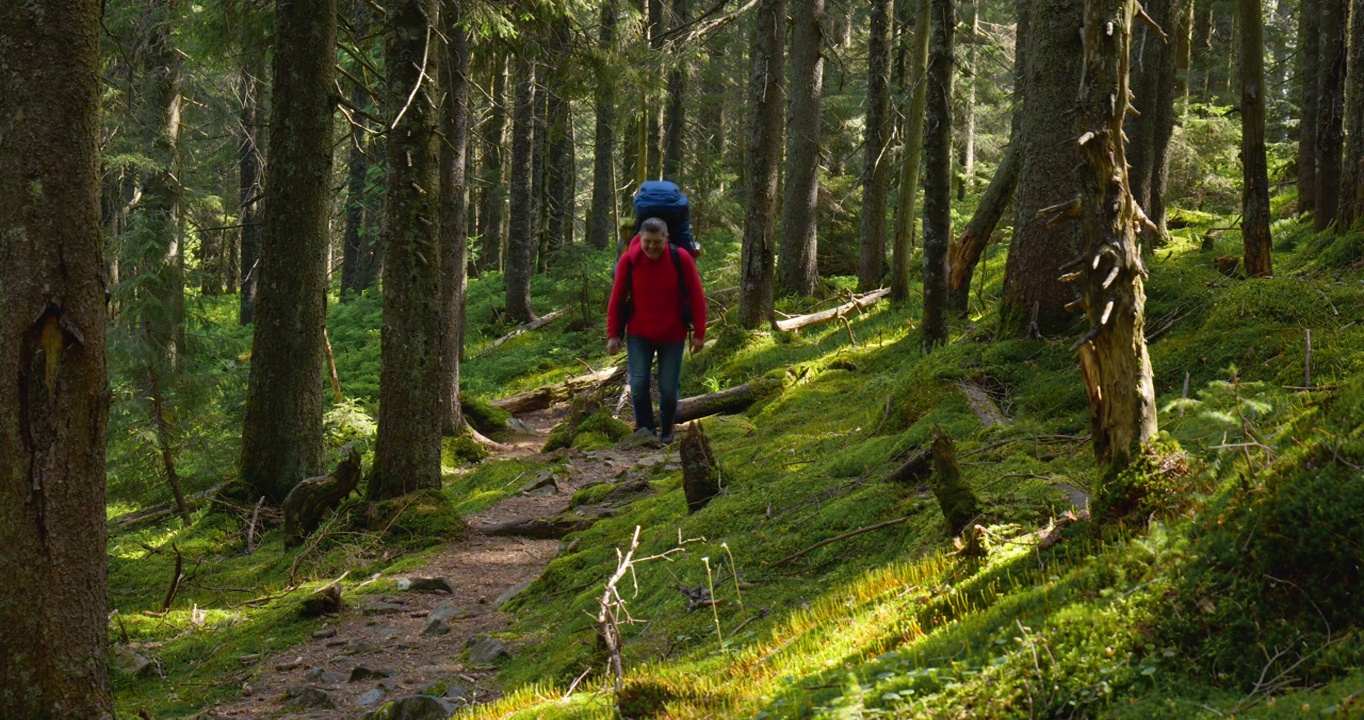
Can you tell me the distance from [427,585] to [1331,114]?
1031 centimetres

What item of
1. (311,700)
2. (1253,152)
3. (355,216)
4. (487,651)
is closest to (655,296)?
(487,651)

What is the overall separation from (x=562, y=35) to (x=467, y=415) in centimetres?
682

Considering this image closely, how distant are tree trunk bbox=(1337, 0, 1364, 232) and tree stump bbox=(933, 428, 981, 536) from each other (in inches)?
211

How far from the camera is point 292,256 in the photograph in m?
10.1

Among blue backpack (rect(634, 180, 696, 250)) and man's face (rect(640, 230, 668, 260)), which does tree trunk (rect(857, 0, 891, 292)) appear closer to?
blue backpack (rect(634, 180, 696, 250))

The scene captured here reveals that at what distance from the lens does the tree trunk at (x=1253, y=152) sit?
27.8ft

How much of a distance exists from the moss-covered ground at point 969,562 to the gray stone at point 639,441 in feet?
3.83

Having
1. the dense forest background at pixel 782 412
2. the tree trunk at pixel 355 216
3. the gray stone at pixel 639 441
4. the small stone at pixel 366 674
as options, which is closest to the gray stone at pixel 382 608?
the dense forest background at pixel 782 412

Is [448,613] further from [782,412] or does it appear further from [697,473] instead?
[782,412]

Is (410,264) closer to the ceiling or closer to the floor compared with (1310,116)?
closer to the floor

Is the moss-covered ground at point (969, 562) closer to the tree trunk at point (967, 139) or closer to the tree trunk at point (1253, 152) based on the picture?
the tree trunk at point (1253, 152)

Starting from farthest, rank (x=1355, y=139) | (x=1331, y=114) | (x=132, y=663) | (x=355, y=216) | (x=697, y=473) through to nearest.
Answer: (x=355, y=216) < (x=1331, y=114) < (x=1355, y=139) < (x=697, y=473) < (x=132, y=663)

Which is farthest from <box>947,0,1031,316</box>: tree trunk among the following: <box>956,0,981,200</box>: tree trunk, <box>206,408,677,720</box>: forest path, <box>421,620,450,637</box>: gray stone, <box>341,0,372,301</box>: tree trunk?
<box>956,0,981,200</box>: tree trunk

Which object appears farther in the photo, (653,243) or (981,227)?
(981,227)
